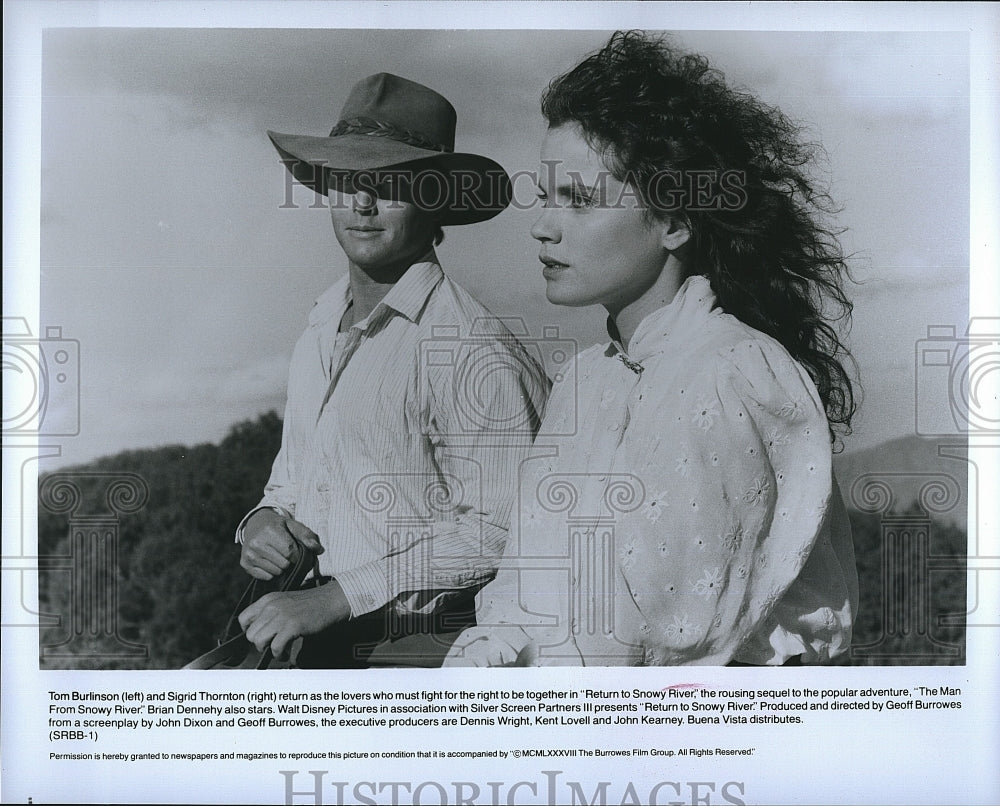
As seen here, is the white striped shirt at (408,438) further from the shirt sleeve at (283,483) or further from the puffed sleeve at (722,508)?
the puffed sleeve at (722,508)

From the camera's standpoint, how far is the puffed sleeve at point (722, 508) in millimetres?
2703

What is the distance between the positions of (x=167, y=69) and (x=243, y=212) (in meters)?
0.47

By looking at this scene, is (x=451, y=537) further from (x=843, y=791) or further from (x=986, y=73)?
(x=986, y=73)

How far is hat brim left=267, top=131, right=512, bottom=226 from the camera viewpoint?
2.73m

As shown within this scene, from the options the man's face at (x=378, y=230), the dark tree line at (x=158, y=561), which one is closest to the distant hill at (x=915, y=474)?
the man's face at (x=378, y=230)

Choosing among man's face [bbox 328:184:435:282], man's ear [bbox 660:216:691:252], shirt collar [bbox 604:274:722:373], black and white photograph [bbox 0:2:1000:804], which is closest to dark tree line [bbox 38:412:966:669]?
black and white photograph [bbox 0:2:1000:804]

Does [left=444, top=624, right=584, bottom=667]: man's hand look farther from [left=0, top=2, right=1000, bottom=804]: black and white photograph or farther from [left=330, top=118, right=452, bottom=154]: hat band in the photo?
[left=330, top=118, right=452, bottom=154]: hat band

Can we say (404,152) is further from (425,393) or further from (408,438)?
(408,438)

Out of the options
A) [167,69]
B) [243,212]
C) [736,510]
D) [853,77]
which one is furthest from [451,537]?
[853,77]

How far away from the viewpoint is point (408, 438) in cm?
275

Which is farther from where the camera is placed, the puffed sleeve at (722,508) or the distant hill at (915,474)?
the distant hill at (915,474)

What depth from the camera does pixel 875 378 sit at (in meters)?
2.85

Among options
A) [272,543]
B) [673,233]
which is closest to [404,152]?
[673,233]

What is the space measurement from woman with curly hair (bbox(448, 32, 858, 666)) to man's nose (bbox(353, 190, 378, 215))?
478 mm
